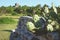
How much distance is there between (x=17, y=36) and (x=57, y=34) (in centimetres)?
296

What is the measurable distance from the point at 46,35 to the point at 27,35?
4.23ft

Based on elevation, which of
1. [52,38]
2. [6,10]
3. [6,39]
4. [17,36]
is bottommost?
[6,10]

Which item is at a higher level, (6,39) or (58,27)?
(58,27)

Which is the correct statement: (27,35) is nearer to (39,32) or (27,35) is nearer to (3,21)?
(39,32)

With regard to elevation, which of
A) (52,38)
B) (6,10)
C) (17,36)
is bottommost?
(6,10)

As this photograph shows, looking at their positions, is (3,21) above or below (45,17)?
below

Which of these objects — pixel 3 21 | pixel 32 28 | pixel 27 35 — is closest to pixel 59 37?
pixel 32 28

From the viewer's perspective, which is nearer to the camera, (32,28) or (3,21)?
(32,28)

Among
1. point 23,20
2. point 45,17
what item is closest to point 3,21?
point 23,20

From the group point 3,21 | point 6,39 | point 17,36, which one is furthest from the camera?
point 3,21

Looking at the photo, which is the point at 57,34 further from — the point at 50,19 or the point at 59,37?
the point at 50,19

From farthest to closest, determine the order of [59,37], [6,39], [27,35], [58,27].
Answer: [6,39]
[27,35]
[58,27]
[59,37]

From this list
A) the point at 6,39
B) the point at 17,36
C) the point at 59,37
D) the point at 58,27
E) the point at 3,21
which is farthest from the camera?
the point at 3,21

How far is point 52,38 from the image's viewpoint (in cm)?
613
